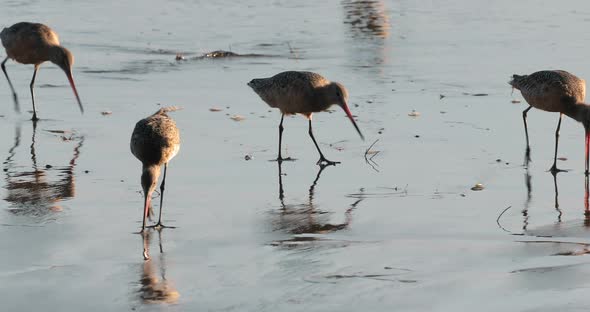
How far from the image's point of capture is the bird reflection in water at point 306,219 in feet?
27.5

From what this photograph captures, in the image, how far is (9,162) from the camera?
10508 millimetres

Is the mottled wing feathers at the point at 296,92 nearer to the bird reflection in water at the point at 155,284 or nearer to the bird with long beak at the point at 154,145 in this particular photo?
the bird with long beak at the point at 154,145

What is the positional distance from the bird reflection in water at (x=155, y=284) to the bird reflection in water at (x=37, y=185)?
148 cm

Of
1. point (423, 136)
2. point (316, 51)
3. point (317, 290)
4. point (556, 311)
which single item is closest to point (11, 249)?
point (317, 290)

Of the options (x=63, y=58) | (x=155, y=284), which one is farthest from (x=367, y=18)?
(x=155, y=284)

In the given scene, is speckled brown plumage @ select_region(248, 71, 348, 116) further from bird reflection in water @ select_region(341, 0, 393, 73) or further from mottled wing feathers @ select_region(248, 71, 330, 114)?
bird reflection in water @ select_region(341, 0, 393, 73)

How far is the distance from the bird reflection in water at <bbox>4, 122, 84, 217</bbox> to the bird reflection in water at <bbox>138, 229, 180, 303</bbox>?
58.4 inches

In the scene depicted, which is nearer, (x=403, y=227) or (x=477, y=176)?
(x=403, y=227)

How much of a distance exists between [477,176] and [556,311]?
3838 mm

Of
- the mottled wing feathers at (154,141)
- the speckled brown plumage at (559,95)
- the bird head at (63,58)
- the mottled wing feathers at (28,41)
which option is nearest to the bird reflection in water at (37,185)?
the mottled wing feathers at (154,141)

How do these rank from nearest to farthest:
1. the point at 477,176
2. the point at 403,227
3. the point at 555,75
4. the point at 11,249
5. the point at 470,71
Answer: the point at 11,249
the point at 403,227
the point at 477,176
the point at 555,75
the point at 470,71

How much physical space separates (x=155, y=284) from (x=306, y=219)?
201 centimetres

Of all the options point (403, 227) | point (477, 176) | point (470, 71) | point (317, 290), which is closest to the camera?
point (317, 290)

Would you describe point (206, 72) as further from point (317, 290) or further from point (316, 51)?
point (317, 290)
